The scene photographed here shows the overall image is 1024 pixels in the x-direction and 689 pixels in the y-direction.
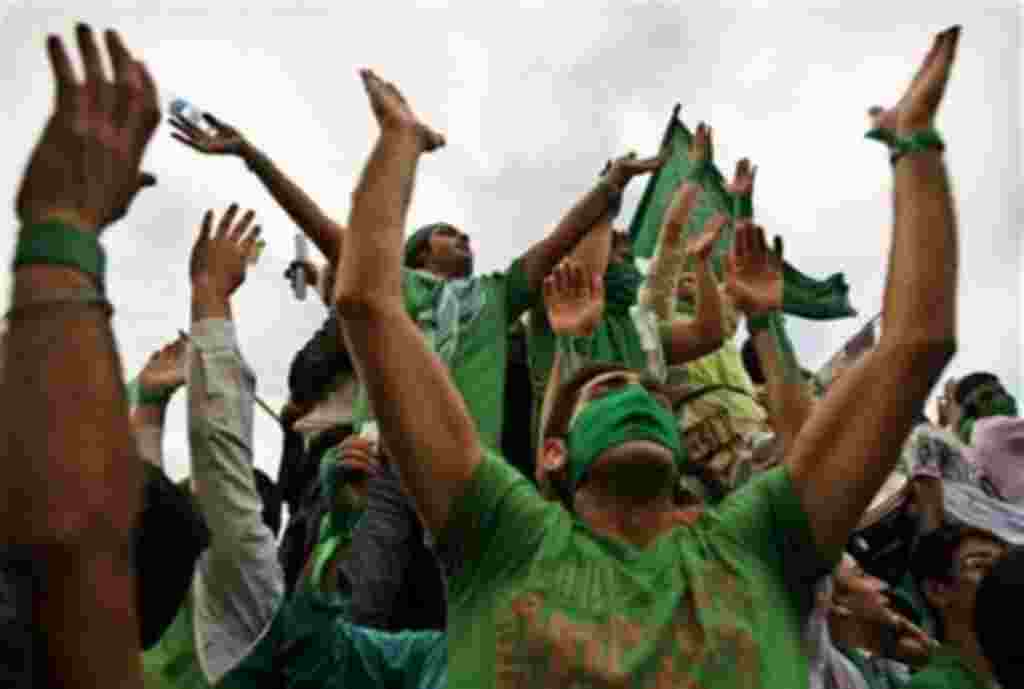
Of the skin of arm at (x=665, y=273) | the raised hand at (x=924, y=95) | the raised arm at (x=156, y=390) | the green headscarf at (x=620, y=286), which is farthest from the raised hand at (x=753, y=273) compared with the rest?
→ the skin of arm at (x=665, y=273)

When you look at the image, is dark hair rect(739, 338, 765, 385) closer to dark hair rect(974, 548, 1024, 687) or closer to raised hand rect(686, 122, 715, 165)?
raised hand rect(686, 122, 715, 165)

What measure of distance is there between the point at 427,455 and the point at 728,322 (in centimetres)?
466

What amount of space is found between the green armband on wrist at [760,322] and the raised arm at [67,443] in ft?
9.79

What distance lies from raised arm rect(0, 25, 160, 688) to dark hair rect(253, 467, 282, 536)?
206 inches

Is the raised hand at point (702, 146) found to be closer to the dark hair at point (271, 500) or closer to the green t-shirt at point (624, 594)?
the dark hair at point (271, 500)

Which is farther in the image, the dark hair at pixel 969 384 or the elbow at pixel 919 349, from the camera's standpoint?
the dark hair at pixel 969 384

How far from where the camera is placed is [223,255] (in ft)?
16.9

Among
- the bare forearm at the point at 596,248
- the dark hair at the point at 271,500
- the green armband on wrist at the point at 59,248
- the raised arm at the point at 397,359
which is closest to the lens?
the green armband on wrist at the point at 59,248

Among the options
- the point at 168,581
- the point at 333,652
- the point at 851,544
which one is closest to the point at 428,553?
the point at 851,544

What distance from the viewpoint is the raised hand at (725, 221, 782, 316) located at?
5.04 m

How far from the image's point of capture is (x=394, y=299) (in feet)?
13.6

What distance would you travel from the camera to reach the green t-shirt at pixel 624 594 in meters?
3.70

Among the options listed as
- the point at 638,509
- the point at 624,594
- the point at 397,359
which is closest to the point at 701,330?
the point at 638,509

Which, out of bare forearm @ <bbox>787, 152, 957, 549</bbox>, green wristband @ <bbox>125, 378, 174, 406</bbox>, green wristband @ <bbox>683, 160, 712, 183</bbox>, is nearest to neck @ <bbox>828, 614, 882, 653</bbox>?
bare forearm @ <bbox>787, 152, 957, 549</bbox>
